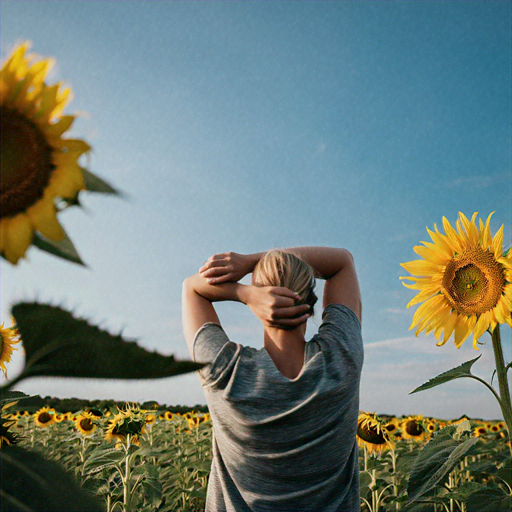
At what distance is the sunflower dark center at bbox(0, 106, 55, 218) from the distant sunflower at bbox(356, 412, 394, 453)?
4154 millimetres

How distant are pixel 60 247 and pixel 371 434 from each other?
4.33m

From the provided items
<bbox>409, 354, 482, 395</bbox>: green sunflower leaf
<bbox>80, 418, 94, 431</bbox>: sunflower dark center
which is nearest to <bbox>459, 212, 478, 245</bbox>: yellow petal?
<bbox>409, 354, 482, 395</bbox>: green sunflower leaf

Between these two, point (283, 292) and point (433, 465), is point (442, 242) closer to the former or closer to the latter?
point (433, 465)

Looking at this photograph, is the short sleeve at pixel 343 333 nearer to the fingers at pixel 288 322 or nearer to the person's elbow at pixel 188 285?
the fingers at pixel 288 322

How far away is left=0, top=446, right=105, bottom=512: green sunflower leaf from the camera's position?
453 mm

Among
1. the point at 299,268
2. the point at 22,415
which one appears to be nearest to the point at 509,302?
the point at 299,268

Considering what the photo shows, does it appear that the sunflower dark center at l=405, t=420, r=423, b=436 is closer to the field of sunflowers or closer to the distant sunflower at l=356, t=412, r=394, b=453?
the field of sunflowers

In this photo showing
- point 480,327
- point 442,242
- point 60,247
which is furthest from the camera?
point 442,242

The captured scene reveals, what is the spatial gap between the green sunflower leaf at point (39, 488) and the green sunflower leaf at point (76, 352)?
0.08 metres

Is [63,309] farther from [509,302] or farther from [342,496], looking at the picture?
[509,302]

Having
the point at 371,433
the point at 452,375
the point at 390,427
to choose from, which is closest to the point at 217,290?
the point at 452,375

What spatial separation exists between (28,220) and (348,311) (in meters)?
1.65

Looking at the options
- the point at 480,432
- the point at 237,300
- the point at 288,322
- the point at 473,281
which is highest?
the point at 480,432

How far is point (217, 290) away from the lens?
2.14m
